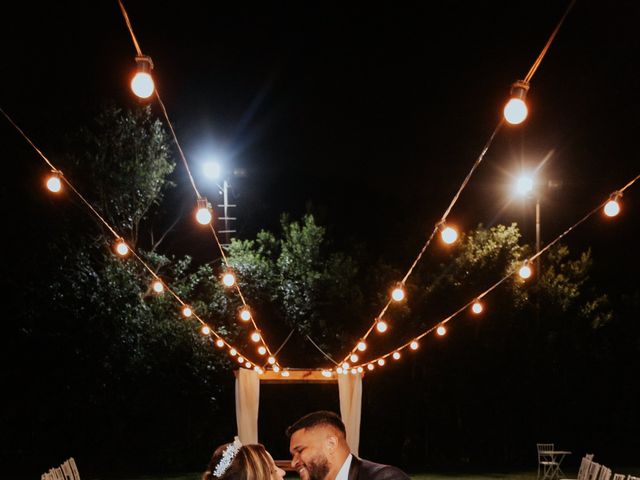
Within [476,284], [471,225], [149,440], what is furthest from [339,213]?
[149,440]

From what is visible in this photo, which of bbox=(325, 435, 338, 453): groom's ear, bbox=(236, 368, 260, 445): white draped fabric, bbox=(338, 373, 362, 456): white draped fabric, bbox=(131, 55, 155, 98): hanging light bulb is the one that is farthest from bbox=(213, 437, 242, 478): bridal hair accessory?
bbox=(338, 373, 362, 456): white draped fabric

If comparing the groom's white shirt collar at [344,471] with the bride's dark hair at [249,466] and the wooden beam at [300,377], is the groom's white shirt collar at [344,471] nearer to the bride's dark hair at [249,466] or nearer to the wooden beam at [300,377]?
the bride's dark hair at [249,466]

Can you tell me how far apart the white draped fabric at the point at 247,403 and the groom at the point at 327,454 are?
7.57m

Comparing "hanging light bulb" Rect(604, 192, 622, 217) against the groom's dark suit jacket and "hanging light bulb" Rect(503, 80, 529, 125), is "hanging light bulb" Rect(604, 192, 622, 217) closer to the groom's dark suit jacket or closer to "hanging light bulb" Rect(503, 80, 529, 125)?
"hanging light bulb" Rect(503, 80, 529, 125)

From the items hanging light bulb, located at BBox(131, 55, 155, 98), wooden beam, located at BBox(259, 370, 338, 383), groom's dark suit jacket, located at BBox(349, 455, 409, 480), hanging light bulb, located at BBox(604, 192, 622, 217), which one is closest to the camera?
groom's dark suit jacket, located at BBox(349, 455, 409, 480)

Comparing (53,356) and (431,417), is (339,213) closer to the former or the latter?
(431,417)

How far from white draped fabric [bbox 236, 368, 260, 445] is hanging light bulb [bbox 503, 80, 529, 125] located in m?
7.66

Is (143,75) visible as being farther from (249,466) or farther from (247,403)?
(247,403)

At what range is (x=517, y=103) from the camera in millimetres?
2842

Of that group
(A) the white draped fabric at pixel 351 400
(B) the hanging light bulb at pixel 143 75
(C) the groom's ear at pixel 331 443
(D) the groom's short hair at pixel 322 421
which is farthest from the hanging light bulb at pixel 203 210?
(A) the white draped fabric at pixel 351 400

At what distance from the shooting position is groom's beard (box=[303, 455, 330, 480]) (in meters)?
2.46

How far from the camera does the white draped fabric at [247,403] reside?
988cm

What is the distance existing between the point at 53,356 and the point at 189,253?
13.4 feet

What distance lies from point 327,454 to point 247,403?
7.78 metres
